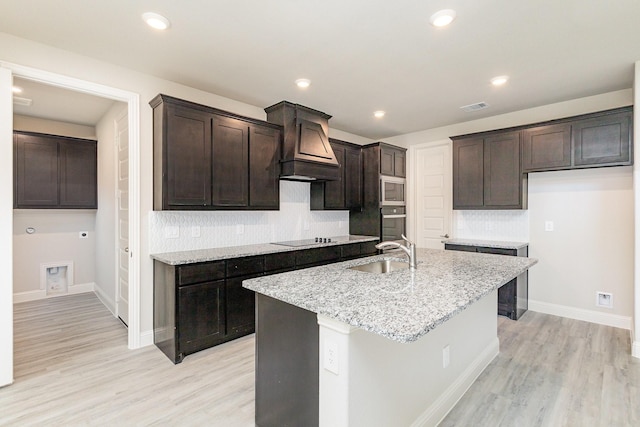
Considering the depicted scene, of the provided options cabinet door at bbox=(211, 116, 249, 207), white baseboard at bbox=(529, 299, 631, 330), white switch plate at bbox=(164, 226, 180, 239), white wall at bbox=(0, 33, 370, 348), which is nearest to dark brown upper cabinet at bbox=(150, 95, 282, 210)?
cabinet door at bbox=(211, 116, 249, 207)

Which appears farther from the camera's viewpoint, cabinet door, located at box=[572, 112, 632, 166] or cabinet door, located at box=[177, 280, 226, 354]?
cabinet door, located at box=[572, 112, 632, 166]

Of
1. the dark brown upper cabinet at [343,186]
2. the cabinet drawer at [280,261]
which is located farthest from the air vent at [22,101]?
the dark brown upper cabinet at [343,186]

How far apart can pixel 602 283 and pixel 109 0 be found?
17.7 ft

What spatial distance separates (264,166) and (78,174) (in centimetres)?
324

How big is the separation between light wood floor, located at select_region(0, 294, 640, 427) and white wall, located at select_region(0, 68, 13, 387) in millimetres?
281

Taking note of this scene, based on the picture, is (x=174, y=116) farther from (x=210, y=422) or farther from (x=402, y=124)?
(x=402, y=124)

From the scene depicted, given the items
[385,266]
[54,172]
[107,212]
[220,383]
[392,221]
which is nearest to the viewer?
[220,383]

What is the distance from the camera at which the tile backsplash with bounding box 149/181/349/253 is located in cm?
325

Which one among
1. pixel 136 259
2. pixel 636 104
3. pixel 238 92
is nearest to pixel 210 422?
pixel 136 259

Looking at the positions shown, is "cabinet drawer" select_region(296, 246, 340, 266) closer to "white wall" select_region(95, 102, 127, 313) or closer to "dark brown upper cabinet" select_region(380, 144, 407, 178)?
"dark brown upper cabinet" select_region(380, 144, 407, 178)

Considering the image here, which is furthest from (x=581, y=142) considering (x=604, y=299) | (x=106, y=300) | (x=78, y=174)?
(x=78, y=174)

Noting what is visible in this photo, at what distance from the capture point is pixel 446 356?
6.81ft

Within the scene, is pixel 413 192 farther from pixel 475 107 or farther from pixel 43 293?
pixel 43 293

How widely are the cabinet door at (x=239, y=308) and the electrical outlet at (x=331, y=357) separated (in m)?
1.88
